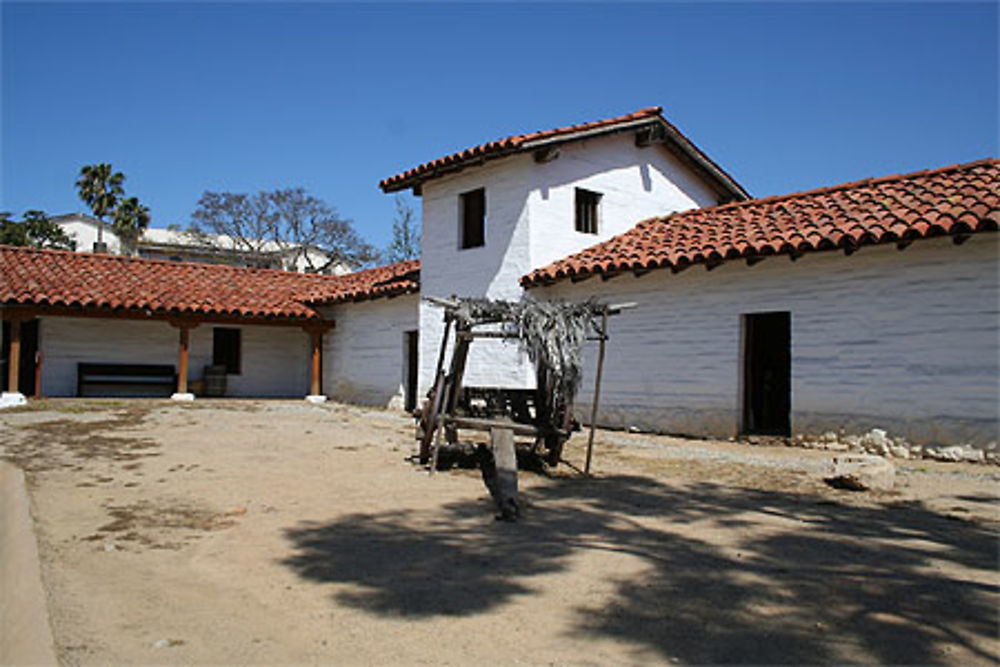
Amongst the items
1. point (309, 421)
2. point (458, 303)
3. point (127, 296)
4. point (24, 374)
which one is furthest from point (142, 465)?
point (24, 374)

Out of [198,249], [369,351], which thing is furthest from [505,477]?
[198,249]

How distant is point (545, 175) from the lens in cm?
1319

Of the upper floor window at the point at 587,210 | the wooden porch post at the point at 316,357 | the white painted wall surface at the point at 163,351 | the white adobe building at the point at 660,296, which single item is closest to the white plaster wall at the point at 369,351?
the white adobe building at the point at 660,296

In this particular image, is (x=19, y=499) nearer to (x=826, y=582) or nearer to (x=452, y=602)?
(x=452, y=602)

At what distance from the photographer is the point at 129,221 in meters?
39.4

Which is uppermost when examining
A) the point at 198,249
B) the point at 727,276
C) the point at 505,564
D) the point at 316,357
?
the point at 198,249

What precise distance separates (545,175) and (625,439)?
17.3 ft

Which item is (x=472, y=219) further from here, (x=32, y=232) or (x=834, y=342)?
(x=32, y=232)

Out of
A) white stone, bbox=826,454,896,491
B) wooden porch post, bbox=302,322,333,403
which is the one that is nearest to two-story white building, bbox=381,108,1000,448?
white stone, bbox=826,454,896,491

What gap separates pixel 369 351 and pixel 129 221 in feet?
94.0

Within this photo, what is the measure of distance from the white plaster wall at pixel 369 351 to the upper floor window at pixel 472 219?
2173 mm

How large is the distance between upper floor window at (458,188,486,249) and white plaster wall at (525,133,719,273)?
4.90 feet

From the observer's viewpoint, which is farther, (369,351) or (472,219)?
(369,351)

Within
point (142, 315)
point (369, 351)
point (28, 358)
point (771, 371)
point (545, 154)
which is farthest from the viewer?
point (369, 351)
